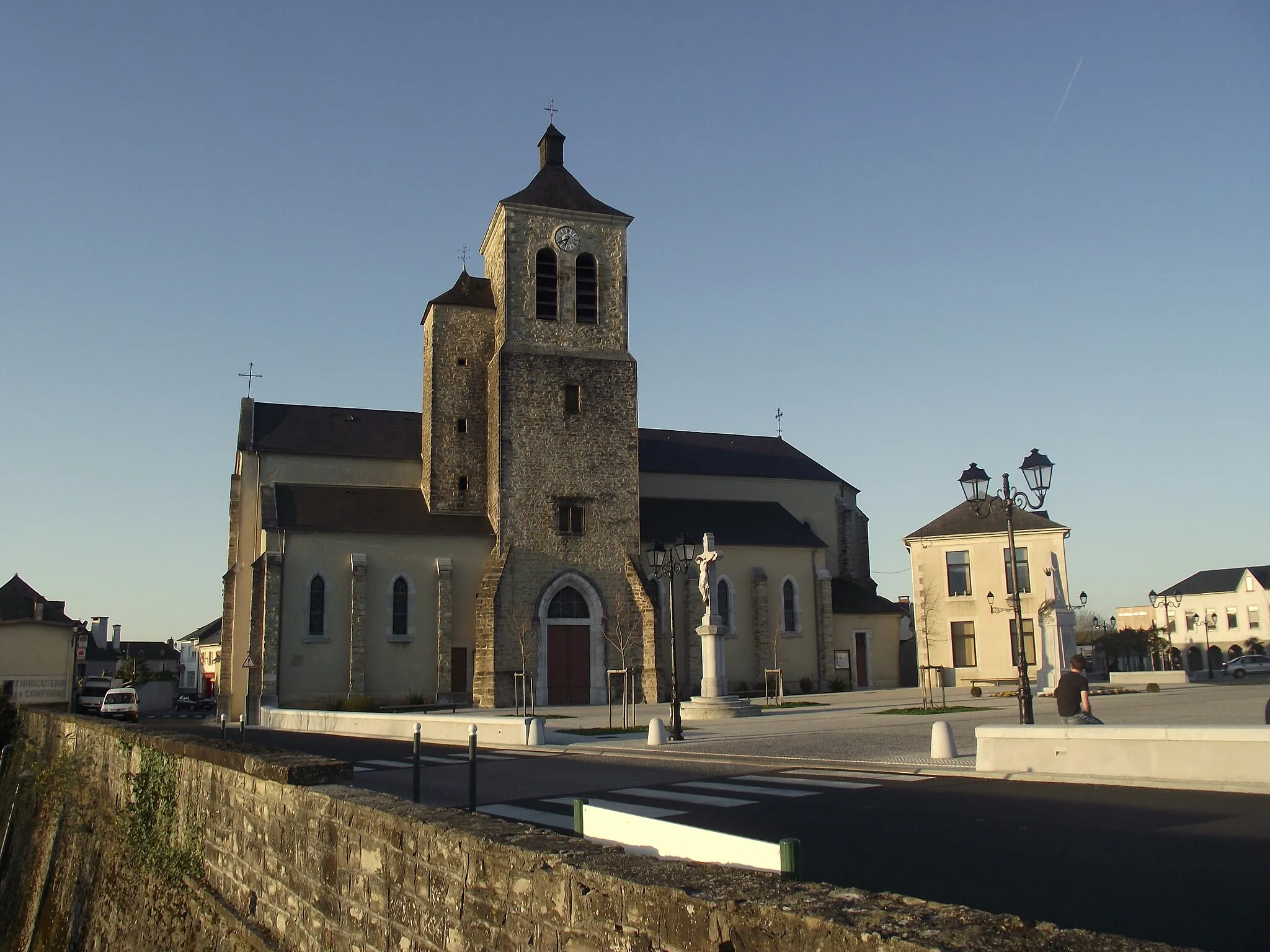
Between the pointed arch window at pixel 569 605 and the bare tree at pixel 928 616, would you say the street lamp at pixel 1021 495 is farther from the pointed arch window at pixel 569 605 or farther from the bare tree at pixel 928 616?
the bare tree at pixel 928 616

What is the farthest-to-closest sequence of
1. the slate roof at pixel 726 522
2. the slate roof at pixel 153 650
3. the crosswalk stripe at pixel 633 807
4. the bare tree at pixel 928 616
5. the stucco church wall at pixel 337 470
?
the slate roof at pixel 153 650, the bare tree at pixel 928 616, the slate roof at pixel 726 522, the stucco church wall at pixel 337 470, the crosswalk stripe at pixel 633 807

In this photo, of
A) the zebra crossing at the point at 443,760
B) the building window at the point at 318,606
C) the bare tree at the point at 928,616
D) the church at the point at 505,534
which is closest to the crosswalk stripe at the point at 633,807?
the zebra crossing at the point at 443,760

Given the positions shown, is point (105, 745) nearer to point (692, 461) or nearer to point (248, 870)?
point (248, 870)

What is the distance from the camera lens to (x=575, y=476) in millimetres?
35594

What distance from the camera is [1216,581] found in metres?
77.6

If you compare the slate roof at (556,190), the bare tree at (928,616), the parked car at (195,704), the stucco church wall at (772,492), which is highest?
the slate roof at (556,190)

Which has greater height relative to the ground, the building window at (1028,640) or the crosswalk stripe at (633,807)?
the building window at (1028,640)

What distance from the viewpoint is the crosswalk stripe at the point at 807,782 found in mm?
11719

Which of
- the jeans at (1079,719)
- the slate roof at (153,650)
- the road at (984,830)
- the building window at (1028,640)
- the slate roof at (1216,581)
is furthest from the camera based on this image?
the slate roof at (153,650)

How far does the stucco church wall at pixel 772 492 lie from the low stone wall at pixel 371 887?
3102cm

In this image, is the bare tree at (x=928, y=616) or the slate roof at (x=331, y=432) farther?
the bare tree at (x=928, y=616)

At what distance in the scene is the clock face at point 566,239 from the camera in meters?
37.2

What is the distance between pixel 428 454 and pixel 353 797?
3196cm

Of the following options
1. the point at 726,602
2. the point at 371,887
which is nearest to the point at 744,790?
the point at 371,887
